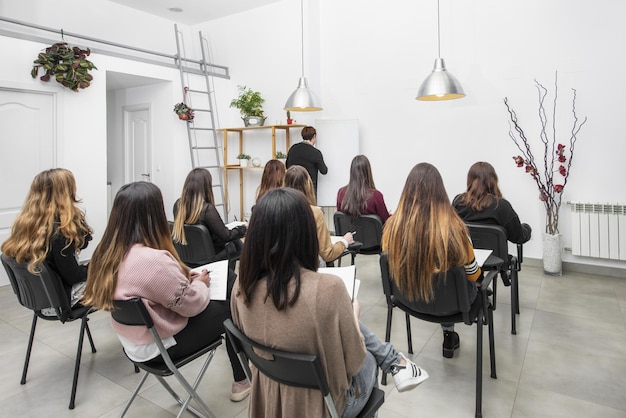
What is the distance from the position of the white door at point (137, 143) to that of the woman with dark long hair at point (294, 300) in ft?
19.3

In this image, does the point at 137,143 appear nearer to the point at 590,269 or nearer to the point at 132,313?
the point at 132,313

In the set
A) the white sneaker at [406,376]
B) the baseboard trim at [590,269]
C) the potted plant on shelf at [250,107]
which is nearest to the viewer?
the white sneaker at [406,376]

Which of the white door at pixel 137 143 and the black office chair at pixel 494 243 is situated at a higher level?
the white door at pixel 137 143

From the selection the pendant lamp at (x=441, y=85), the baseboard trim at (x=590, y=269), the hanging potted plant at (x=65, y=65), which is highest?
the hanging potted plant at (x=65, y=65)

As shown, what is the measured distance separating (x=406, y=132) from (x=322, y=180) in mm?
1403

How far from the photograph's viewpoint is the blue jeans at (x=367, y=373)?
1315 millimetres

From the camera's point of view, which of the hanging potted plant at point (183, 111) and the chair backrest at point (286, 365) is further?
the hanging potted plant at point (183, 111)

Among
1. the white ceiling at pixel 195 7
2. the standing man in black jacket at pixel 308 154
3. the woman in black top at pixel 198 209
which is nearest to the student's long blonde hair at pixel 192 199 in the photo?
the woman in black top at pixel 198 209

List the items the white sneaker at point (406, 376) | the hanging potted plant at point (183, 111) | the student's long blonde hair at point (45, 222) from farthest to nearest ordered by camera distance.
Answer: the hanging potted plant at point (183, 111)
the student's long blonde hair at point (45, 222)
the white sneaker at point (406, 376)

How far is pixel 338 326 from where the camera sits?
3.72 ft

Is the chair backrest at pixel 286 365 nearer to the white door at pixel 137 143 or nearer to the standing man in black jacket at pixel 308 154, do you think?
the standing man in black jacket at pixel 308 154

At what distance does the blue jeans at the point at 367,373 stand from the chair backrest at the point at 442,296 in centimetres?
59

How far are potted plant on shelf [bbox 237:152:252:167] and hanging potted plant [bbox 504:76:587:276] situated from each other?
375cm

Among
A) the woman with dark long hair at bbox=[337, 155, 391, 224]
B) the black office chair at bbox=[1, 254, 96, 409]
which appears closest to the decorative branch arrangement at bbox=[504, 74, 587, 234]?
the woman with dark long hair at bbox=[337, 155, 391, 224]
